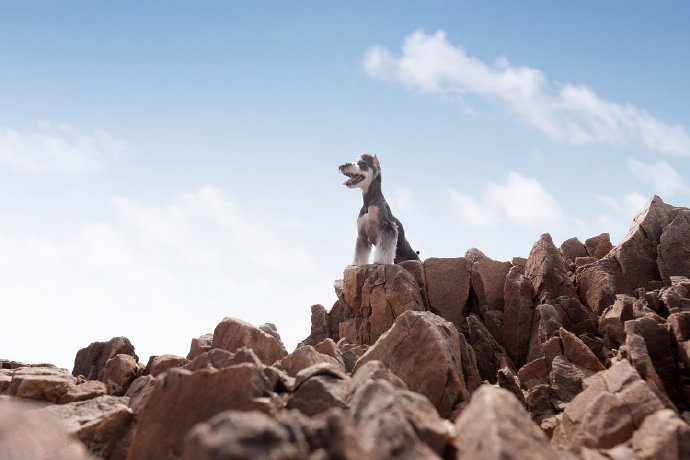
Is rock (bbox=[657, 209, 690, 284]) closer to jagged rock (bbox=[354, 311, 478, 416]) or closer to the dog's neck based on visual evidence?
jagged rock (bbox=[354, 311, 478, 416])

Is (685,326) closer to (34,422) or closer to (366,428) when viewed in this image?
(366,428)

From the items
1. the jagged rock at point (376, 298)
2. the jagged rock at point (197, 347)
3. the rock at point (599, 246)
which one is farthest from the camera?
the rock at point (599, 246)

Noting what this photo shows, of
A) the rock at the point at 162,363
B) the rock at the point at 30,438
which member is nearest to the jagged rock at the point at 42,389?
the rock at the point at 162,363

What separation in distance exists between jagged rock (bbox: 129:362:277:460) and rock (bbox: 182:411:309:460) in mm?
1852

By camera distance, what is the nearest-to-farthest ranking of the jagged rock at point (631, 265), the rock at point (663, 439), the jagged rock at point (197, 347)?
the rock at point (663, 439) < the jagged rock at point (197, 347) < the jagged rock at point (631, 265)

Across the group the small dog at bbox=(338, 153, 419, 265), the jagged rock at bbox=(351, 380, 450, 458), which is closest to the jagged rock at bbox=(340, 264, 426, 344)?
the small dog at bbox=(338, 153, 419, 265)

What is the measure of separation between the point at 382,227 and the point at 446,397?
1242 cm

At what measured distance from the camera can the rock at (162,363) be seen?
10.7m

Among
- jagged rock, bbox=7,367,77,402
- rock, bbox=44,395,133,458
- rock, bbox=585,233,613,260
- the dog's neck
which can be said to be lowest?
rock, bbox=44,395,133,458

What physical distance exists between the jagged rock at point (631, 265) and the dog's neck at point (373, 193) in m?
7.56

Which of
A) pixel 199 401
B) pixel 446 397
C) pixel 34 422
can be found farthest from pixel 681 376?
pixel 34 422

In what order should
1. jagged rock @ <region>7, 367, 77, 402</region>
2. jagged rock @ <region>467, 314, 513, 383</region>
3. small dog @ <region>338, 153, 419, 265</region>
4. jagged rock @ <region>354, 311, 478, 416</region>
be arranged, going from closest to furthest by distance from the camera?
jagged rock @ <region>354, 311, 478, 416</region>
jagged rock @ <region>7, 367, 77, 402</region>
jagged rock @ <region>467, 314, 513, 383</region>
small dog @ <region>338, 153, 419, 265</region>

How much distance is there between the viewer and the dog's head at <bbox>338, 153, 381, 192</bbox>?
2161 centimetres

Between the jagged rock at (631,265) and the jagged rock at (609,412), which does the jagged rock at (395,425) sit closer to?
the jagged rock at (609,412)
